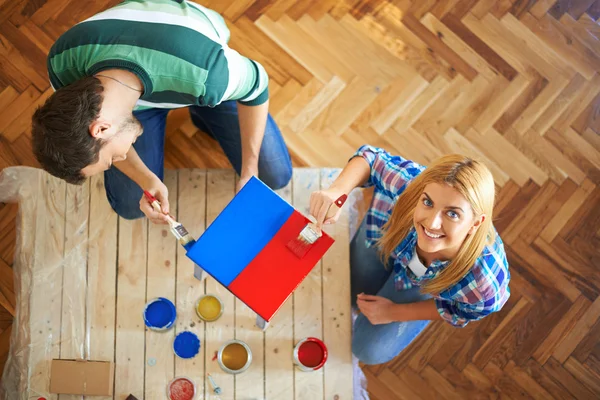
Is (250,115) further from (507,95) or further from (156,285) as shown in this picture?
(507,95)

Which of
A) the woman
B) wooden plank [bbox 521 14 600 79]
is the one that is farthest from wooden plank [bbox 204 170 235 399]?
wooden plank [bbox 521 14 600 79]

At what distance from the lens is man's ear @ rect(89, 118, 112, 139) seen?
1097mm

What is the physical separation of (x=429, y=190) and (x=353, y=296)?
0.68 m

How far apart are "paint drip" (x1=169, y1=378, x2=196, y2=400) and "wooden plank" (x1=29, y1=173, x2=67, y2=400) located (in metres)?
0.36

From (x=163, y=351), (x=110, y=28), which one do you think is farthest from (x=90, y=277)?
(x=110, y=28)

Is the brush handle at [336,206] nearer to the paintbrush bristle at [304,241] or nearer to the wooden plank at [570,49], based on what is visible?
the paintbrush bristle at [304,241]

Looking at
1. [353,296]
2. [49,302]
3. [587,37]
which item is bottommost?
[49,302]

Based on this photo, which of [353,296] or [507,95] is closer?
[353,296]

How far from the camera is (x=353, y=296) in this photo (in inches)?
70.1

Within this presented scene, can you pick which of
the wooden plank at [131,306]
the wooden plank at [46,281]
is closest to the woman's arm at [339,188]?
the wooden plank at [131,306]

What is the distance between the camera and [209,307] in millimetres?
1643

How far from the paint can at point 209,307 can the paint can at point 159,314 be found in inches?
3.2

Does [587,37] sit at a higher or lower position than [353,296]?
higher

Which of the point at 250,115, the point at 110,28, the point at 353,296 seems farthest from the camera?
the point at 353,296
